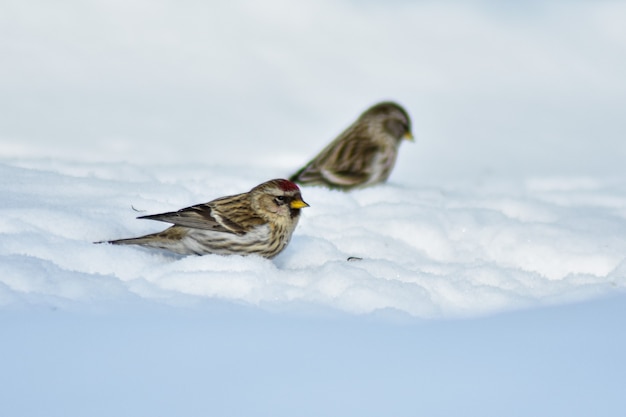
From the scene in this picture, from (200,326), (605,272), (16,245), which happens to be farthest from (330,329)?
(605,272)

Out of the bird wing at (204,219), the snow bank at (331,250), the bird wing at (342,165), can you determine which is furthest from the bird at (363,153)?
the bird wing at (204,219)

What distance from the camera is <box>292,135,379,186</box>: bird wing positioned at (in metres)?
7.24

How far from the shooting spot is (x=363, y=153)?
7.52 meters

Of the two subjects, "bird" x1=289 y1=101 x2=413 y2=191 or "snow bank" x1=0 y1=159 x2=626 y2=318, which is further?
"bird" x1=289 y1=101 x2=413 y2=191

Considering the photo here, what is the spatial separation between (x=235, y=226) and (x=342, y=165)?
299cm

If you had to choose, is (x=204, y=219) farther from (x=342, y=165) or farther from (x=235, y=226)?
(x=342, y=165)

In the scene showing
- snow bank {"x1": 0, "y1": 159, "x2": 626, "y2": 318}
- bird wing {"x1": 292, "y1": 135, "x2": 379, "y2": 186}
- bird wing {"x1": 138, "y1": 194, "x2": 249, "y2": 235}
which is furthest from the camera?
bird wing {"x1": 292, "y1": 135, "x2": 379, "y2": 186}

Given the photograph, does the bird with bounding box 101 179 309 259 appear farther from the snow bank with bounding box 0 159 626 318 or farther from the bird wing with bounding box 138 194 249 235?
the snow bank with bounding box 0 159 626 318

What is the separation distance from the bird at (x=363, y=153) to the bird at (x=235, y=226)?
2.61 m

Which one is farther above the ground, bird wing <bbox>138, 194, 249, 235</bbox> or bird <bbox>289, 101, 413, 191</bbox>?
bird <bbox>289, 101, 413, 191</bbox>

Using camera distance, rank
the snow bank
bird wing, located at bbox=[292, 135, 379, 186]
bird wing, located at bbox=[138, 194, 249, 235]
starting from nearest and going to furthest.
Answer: the snow bank
bird wing, located at bbox=[138, 194, 249, 235]
bird wing, located at bbox=[292, 135, 379, 186]

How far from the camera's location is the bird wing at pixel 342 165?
7238mm

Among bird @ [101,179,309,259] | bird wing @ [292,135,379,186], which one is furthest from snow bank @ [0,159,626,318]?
bird wing @ [292,135,379,186]

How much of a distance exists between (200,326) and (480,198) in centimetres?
341
